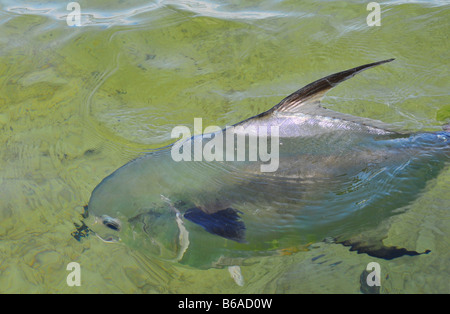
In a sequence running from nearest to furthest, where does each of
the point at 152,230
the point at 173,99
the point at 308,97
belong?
the point at 152,230 → the point at 308,97 → the point at 173,99

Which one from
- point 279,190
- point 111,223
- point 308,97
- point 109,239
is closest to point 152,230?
point 111,223

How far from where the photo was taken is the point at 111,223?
2.28 metres

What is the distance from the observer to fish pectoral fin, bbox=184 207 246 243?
222 centimetres

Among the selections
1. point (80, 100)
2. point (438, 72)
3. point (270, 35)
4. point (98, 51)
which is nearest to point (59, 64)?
point (98, 51)

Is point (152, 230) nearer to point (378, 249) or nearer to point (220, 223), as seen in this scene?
point (220, 223)

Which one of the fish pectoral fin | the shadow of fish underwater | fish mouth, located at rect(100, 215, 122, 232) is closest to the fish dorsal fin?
the shadow of fish underwater

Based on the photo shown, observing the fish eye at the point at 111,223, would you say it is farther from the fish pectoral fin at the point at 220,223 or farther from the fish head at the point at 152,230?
the fish pectoral fin at the point at 220,223

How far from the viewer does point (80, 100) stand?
3674mm

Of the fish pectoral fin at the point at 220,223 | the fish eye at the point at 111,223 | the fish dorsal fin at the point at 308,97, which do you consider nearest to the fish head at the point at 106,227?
the fish eye at the point at 111,223

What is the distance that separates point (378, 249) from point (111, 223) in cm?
160

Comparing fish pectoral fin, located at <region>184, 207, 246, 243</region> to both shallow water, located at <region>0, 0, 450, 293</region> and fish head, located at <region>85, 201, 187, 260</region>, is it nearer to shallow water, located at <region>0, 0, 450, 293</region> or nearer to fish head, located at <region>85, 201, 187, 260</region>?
fish head, located at <region>85, 201, 187, 260</region>

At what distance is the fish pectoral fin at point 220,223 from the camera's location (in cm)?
222

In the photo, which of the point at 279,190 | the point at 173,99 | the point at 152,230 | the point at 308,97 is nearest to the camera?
the point at 152,230
